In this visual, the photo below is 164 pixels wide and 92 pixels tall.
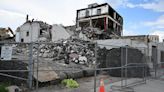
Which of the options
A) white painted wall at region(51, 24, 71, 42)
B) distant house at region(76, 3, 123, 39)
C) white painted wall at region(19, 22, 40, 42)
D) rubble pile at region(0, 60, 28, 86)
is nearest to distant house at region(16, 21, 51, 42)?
white painted wall at region(19, 22, 40, 42)

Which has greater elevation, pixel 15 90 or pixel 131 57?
pixel 131 57

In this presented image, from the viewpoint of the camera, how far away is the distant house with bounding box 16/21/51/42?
3728 centimetres

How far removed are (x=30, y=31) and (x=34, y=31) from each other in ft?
6.70

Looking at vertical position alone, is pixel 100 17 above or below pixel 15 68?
above

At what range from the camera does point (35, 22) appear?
3934cm

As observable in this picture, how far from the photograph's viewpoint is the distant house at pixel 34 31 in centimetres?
3728

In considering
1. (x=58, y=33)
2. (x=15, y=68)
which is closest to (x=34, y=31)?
(x=58, y=33)

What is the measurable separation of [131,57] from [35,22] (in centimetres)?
3156

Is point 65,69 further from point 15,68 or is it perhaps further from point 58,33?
point 58,33

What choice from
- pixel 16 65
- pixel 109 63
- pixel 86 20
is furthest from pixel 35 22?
pixel 16 65

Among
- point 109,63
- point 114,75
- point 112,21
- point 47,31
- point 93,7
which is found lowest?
point 114,75

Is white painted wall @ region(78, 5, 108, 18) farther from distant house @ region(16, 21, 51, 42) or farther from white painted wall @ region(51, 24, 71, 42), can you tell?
white painted wall @ region(51, 24, 71, 42)

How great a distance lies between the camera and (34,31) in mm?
38938

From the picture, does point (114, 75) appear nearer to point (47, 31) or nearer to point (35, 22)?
point (47, 31)
